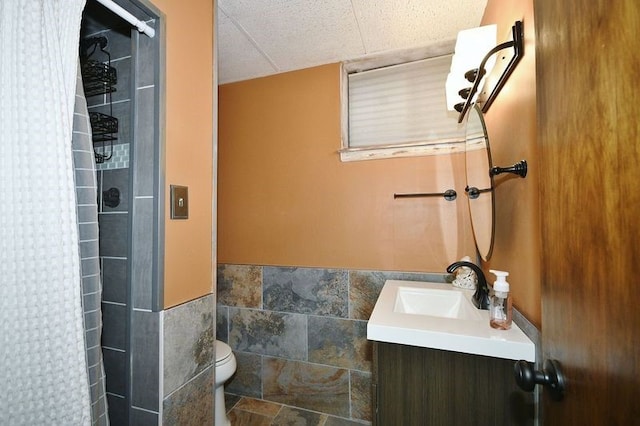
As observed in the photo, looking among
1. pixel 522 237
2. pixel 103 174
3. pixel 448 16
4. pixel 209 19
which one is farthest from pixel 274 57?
pixel 522 237

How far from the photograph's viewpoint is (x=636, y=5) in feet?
1.08

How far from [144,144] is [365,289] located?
4.74 ft

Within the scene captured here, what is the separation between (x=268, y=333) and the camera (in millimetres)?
2012

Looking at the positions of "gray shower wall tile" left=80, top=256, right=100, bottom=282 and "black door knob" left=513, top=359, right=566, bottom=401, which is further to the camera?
"gray shower wall tile" left=80, top=256, right=100, bottom=282

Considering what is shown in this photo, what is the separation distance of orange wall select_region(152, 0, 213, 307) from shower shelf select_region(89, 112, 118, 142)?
32cm

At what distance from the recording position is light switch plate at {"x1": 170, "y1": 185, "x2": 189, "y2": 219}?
1.03 metres

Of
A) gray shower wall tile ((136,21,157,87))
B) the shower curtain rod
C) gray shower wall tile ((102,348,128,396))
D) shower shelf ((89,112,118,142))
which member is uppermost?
the shower curtain rod

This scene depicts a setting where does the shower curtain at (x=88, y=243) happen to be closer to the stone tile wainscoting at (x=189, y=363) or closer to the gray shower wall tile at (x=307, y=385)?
the stone tile wainscoting at (x=189, y=363)

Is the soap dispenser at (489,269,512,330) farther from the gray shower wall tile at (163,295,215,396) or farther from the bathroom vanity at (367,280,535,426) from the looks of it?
the gray shower wall tile at (163,295,215,396)

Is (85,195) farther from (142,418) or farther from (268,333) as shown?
(268,333)

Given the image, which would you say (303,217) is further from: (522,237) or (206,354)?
(522,237)

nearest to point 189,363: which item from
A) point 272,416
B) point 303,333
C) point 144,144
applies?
point 144,144

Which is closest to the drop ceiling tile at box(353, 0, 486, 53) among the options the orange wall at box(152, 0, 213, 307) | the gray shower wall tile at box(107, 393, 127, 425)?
the orange wall at box(152, 0, 213, 307)

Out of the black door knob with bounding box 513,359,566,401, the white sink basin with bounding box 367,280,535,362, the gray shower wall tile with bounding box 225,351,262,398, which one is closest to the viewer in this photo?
the black door knob with bounding box 513,359,566,401
